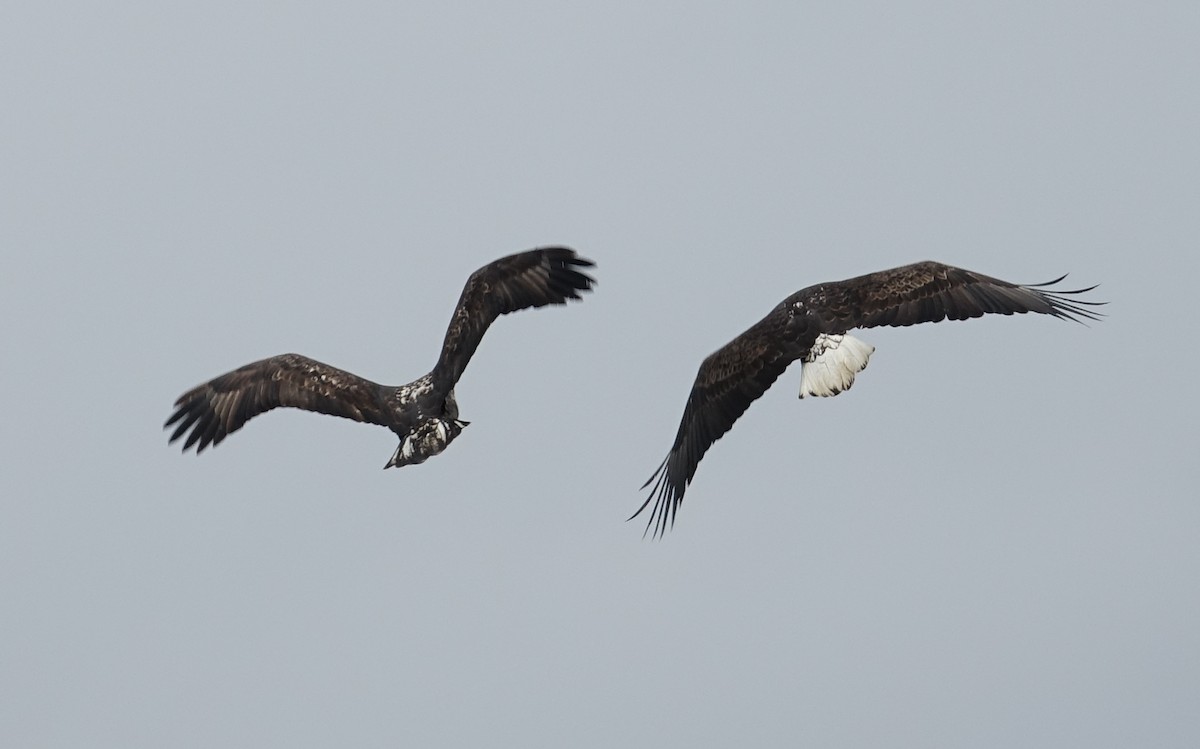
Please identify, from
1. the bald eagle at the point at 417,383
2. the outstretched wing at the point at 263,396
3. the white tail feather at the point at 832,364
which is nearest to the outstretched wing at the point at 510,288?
the bald eagle at the point at 417,383

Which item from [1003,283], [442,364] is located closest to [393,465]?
[442,364]

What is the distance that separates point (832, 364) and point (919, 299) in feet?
3.31

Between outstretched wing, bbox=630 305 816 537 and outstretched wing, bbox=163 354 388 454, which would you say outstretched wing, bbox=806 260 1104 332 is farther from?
outstretched wing, bbox=163 354 388 454

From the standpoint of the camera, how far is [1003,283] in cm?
1833

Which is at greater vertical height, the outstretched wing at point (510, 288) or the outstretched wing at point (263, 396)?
the outstretched wing at point (510, 288)

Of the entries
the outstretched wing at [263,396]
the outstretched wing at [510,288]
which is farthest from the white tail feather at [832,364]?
the outstretched wing at [263,396]

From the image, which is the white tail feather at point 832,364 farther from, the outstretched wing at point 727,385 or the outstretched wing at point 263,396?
the outstretched wing at point 263,396

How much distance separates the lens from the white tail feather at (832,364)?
714 inches

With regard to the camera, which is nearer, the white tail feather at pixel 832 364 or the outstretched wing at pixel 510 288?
the outstretched wing at pixel 510 288

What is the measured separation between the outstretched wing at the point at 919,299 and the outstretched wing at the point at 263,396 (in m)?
4.40

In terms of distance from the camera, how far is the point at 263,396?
18.2 m

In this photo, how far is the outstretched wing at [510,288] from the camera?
16922 millimetres

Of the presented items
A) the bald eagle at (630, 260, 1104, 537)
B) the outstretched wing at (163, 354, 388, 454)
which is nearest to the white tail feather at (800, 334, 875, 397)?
the bald eagle at (630, 260, 1104, 537)

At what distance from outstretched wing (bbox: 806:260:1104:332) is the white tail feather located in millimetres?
137
